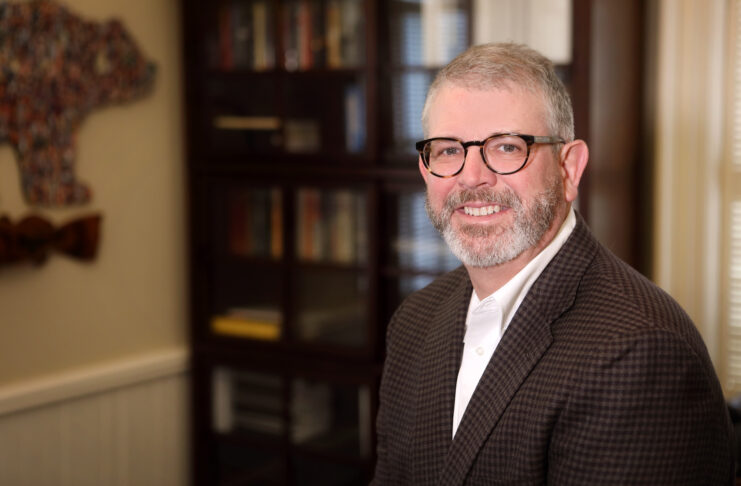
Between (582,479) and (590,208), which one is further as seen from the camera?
(590,208)

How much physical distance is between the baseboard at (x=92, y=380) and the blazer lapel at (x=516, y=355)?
191 centimetres

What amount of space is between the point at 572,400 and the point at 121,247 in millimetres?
2310

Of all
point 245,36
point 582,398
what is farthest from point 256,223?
Answer: point 582,398

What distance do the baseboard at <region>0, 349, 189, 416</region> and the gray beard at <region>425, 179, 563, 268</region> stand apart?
195 centimetres

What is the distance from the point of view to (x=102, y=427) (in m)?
3.12

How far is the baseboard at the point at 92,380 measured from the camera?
283cm

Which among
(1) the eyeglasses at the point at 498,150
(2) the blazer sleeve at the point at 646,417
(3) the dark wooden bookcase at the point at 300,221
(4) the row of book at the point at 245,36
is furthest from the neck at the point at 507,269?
(4) the row of book at the point at 245,36

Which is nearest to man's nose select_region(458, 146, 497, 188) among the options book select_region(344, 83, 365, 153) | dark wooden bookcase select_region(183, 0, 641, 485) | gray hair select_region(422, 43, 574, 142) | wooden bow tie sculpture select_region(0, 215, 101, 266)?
gray hair select_region(422, 43, 574, 142)

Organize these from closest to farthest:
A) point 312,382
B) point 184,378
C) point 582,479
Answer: point 582,479 < point 312,382 < point 184,378

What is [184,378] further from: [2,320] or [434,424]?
[434,424]

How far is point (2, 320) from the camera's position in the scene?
2.79 m

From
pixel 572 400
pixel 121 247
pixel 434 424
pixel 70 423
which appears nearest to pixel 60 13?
pixel 121 247

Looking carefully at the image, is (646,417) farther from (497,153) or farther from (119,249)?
(119,249)

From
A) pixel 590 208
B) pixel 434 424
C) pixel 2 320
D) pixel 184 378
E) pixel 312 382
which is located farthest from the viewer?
pixel 184 378
